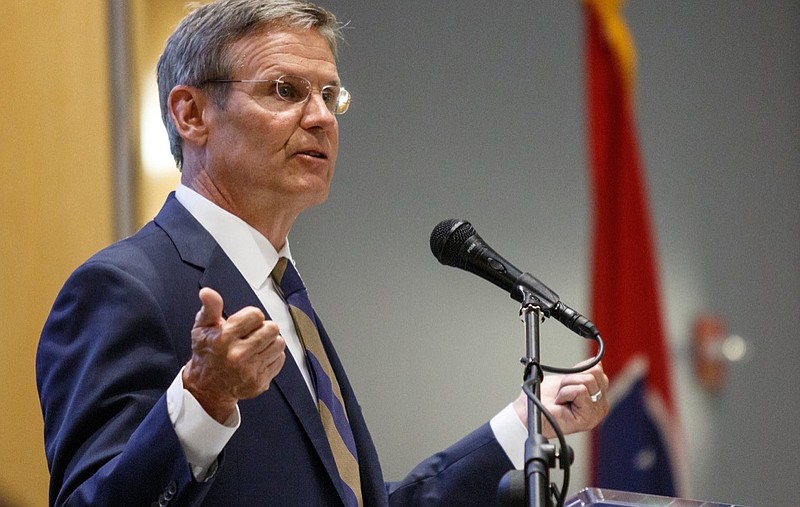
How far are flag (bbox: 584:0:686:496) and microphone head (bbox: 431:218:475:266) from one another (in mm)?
2359

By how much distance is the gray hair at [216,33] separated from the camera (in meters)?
1.92

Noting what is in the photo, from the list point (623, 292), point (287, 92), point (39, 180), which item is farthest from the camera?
point (623, 292)

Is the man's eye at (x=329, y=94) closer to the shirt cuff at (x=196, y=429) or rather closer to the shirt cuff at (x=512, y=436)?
the shirt cuff at (x=512, y=436)

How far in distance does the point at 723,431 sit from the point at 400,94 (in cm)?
188

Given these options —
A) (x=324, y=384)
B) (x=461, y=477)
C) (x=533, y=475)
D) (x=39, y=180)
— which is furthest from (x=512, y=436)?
(x=39, y=180)

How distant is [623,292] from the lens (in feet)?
13.1

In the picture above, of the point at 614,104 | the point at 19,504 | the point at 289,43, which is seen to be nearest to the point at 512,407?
the point at 289,43

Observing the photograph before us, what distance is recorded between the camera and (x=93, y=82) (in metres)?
2.65

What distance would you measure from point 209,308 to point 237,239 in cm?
57

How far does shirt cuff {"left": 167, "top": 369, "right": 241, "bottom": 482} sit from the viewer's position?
1331 millimetres

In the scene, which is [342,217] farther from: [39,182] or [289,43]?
[289,43]

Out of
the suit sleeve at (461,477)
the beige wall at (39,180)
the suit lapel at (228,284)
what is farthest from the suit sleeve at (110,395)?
the beige wall at (39,180)

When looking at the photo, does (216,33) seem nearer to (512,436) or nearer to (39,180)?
(39,180)

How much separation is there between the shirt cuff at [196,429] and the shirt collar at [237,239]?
45cm
